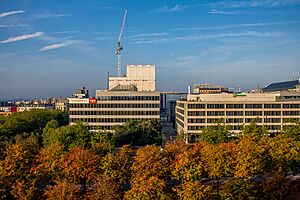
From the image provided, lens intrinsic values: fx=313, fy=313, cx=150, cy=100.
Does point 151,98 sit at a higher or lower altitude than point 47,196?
higher

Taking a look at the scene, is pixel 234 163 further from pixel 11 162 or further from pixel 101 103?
pixel 101 103

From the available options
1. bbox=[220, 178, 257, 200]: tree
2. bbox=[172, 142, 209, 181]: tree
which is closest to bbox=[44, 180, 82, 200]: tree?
bbox=[172, 142, 209, 181]: tree

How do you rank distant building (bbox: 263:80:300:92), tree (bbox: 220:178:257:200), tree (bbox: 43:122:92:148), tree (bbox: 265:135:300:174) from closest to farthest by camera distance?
tree (bbox: 220:178:257:200)
tree (bbox: 265:135:300:174)
tree (bbox: 43:122:92:148)
distant building (bbox: 263:80:300:92)

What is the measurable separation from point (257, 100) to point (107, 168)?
71.2m

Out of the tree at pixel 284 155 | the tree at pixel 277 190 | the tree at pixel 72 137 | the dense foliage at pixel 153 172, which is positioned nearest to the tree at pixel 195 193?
the dense foliage at pixel 153 172

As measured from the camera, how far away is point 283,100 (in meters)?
102

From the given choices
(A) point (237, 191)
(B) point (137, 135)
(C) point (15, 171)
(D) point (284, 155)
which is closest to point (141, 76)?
(B) point (137, 135)

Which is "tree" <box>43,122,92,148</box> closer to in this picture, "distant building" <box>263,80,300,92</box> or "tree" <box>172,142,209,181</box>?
"tree" <box>172,142,209,181</box>

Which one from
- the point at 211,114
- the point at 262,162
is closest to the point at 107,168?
the point at 262,162

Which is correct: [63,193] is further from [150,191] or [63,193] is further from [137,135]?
[137,135]

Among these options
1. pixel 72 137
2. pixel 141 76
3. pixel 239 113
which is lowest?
pixel 72 137

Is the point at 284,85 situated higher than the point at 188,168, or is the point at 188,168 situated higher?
the point at 284,85

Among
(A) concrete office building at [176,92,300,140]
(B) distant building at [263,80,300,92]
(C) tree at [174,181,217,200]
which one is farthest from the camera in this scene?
(B) distant building at [263,80,300,92]

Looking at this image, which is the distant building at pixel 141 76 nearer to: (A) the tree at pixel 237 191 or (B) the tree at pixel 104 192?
(A) the tree at pixel 237 191
